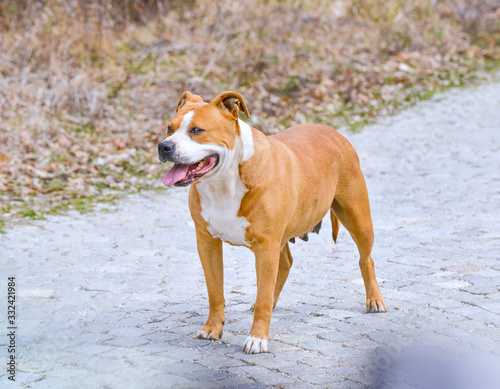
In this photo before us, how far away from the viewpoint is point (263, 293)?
4.14 meters

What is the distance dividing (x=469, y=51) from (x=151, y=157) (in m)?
8.70

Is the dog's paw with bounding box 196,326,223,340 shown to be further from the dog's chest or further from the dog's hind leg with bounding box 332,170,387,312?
the dog's hind leg with bounding box 332,170,387,312

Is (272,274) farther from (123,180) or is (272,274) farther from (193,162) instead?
(123,180)

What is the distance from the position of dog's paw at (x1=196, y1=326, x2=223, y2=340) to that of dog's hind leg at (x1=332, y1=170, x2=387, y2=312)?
1148mm

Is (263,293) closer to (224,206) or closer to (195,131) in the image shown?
(224,206)

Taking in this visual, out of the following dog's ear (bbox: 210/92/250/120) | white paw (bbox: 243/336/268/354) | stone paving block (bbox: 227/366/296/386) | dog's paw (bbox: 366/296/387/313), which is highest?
dog's ear (bbox: 210/92/250/120)

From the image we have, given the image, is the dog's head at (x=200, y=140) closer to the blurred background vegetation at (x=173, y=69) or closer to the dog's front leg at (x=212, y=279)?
the dog's front leg at (x=212, y=279)

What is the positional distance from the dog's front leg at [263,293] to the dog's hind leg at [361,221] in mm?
909

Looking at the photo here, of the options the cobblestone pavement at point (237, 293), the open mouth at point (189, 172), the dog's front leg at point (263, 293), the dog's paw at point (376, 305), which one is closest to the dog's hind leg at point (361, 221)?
the dog's paw at point (376, 305)

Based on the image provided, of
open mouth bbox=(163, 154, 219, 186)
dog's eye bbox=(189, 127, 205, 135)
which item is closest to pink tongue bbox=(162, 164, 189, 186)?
open mouth bbox=(163, 154, 219, 186)

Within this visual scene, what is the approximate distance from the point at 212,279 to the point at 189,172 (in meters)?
0.84

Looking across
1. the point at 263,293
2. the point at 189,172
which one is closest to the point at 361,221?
the point at 263,293

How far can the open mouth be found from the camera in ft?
12.7

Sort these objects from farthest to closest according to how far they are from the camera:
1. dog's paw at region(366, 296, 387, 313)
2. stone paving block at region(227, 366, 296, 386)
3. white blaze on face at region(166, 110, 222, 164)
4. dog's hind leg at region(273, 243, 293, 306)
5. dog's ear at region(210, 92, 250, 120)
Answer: dog's hind leg at region(273, 243, 293, 306) → dog's paw at region(366, 296, 387, 313) → dog's ear at region(210, 92, 250, 120) → white blaze on face at region(166, 110, 222, 164) → stone paving block at region(227, 366, 296, 386)
